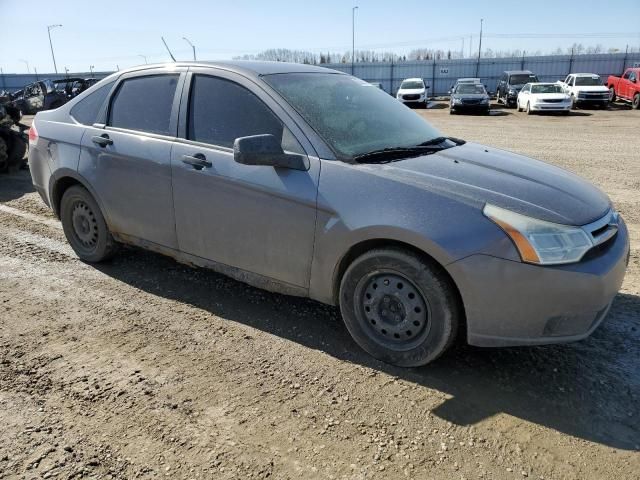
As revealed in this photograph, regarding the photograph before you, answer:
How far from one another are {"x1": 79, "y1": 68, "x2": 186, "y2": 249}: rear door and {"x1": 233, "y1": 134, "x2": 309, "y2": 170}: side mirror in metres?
0.89

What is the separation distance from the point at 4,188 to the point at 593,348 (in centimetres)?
886

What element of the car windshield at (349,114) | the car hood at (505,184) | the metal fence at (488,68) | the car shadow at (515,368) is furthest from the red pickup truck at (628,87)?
the car hood at (505,184)

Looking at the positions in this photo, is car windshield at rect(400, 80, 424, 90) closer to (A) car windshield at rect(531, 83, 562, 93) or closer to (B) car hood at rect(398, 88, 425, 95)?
(B) car hood at rect(398, 88, 425, 95)

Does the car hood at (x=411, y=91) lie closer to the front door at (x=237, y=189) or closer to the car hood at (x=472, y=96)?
the car hood at (x=472, y=96)

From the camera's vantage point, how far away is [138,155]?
398 centimetres

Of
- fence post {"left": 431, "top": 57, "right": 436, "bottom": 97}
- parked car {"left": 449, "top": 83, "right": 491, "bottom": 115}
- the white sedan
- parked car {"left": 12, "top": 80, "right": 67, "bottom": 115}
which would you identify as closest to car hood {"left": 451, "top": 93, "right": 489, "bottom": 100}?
parked car {"left": 449, "top": 83, "right": 491, "bottom": 115}

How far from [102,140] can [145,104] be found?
499mm

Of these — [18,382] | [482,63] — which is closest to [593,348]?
[18,382]

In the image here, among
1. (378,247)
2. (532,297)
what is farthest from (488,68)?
(532,297)

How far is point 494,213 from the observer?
270cm

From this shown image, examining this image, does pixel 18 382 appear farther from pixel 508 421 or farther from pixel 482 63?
pixel 482 63

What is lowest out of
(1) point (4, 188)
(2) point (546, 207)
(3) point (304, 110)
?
(1) point (4, 188)

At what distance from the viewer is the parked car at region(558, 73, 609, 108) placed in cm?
2458

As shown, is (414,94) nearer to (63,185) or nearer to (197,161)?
(63,185)
